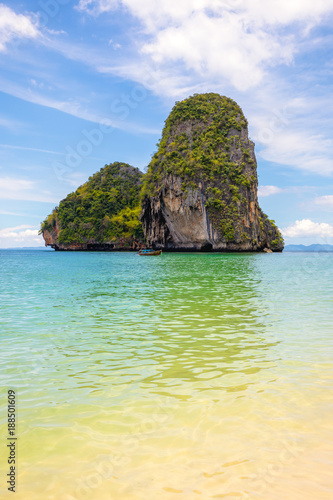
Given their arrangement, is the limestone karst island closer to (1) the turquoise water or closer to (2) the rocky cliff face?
(2) the rocky cliff face

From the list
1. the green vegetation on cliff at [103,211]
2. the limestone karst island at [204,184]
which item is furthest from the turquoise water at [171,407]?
the green vegetation on cliff at [103,211]

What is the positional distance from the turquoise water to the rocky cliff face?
55.7 meters

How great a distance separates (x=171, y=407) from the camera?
12.7 ft

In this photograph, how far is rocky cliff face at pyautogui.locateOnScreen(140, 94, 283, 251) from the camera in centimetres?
6372

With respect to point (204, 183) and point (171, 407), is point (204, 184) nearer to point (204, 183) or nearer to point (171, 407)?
point (204, 183)

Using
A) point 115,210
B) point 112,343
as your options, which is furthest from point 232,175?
point 112,343

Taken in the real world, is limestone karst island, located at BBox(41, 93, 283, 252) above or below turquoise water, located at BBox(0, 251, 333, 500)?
above

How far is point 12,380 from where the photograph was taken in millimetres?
4801

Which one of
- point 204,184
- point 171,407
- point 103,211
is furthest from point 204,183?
point 171,407

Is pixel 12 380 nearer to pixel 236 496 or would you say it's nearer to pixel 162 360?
pixel 162 360

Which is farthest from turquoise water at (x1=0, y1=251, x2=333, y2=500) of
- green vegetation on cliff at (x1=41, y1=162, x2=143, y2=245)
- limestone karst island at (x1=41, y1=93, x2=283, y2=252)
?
green vegetation on cliff at (x1=41, y1=162, x2=143, y2=245)

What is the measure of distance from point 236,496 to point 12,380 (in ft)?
11.4

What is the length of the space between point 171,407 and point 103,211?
325ft

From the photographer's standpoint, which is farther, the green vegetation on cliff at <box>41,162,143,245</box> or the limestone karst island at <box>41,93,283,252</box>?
the green vegetation on cliff at <box>41,162,143,245</box>
